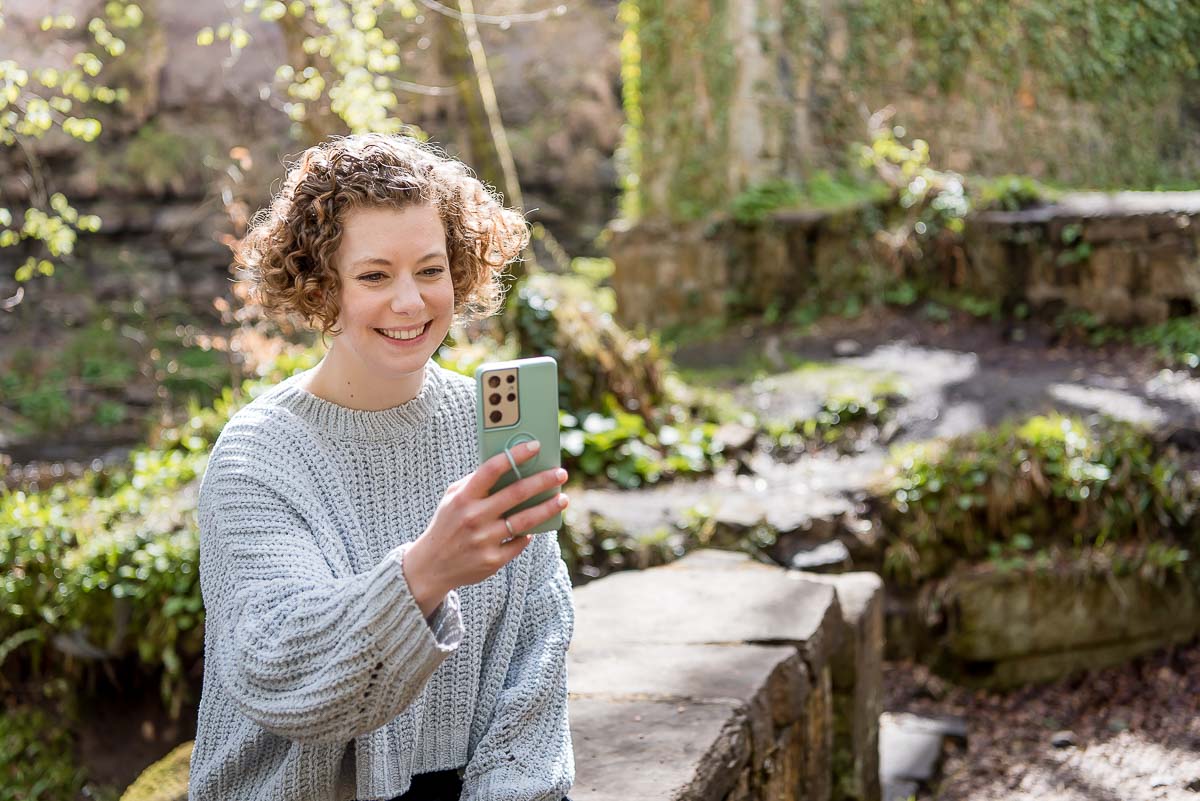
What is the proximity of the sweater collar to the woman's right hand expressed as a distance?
432 millimetres

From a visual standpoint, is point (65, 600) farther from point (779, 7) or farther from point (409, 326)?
point (779, 7)

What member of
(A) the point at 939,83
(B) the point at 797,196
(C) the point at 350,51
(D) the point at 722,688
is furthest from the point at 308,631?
(A) the point at 939,83

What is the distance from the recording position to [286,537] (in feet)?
5.20

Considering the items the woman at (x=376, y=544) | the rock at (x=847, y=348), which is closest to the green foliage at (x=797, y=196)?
the rock at (x=847, y=348)

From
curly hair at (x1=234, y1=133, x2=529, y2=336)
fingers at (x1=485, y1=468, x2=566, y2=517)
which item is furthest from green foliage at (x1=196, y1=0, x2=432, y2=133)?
fingers at (x1=485, y1=468, x2=566, y2=517)

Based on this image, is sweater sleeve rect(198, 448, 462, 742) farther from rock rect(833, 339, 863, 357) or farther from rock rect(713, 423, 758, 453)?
rock rect(833, 339, 863, 357)

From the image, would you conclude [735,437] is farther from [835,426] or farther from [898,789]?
[898,789]

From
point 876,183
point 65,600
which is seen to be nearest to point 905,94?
point 876,183

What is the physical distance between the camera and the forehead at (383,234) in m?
1.64

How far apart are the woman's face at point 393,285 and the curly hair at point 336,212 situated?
0.8 inches

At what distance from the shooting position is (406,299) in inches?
64.8

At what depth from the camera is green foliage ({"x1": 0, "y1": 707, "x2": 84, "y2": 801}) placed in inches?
176

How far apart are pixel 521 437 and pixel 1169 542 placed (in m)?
4.34

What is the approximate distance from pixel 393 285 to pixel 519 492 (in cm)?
45
